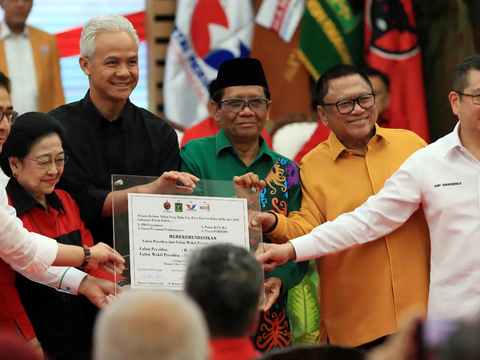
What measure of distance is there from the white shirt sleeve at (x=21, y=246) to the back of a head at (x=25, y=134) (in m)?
0.28

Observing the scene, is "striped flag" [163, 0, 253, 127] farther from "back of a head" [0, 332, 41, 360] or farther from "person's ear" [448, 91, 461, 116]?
"back of a head" [0, 332, 41, 360]

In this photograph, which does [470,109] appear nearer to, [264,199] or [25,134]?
[264,199]

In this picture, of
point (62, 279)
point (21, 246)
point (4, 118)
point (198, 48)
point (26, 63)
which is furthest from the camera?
point (198, 48)

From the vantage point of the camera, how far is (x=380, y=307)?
3.53 m

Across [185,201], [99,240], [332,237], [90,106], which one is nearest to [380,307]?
[332,237]

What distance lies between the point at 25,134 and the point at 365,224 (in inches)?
61.8

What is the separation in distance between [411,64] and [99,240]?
346 cm

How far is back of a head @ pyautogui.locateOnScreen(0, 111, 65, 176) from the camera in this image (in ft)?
10.6

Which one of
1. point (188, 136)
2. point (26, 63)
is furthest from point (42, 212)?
point (26, 63)

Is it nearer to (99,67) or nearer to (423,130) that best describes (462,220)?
(99,67)

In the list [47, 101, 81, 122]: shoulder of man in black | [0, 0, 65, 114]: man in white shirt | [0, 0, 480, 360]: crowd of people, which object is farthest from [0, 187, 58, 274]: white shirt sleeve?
[0, 0, 65, 114]: man in white shirt

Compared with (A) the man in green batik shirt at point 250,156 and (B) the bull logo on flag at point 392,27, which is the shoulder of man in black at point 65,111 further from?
(B) the bull logo on flag at point 392,27

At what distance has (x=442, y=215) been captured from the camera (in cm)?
334

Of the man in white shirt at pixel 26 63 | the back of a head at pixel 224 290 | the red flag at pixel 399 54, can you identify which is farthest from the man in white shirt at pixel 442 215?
the man in white shirt at pixel 26 63
